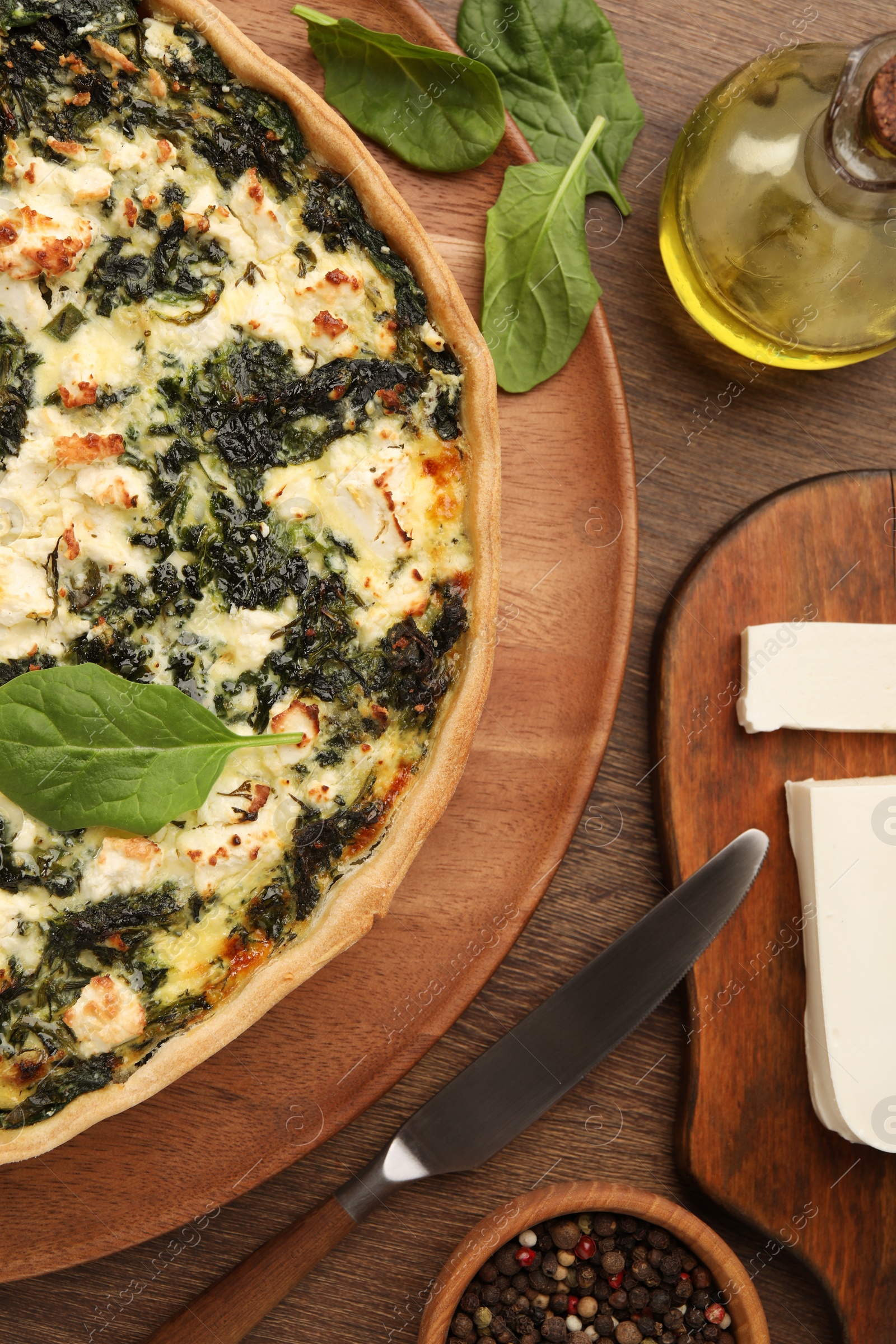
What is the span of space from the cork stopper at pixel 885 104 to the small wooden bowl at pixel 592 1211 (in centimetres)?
247

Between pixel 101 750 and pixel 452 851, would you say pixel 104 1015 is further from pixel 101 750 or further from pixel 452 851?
pixel 452 851

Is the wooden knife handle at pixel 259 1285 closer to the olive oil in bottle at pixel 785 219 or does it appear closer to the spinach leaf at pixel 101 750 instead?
the spinach leaf at pixel 101 750

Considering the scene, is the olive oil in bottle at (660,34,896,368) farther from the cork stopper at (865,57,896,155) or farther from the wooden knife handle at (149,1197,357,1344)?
the wooden knife handle at (149,1197,357,1344)

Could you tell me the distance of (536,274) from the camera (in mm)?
2316

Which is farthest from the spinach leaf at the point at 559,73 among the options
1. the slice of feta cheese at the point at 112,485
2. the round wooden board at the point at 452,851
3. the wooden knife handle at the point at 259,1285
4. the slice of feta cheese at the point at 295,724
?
the wooden knife handle at the point at 259,1285

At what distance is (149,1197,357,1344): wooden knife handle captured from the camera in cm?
233

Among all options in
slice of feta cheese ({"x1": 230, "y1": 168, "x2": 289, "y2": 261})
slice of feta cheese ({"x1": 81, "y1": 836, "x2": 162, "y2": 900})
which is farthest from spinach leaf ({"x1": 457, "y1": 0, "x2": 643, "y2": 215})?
slice of feta cheese ({"x1": 81, "y1": 836, "x2": 162, "y2": 900})

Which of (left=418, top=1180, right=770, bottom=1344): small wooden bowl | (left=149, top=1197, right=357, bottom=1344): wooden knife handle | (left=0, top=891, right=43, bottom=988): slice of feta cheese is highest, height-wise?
(left=0, top=891, right=43, bottom=988): slice of feta cheese

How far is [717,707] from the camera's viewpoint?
2.50 metres

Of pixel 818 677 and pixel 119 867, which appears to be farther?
pixel 818 677

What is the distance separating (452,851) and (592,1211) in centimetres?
97

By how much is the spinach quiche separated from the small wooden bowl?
97 centimetres

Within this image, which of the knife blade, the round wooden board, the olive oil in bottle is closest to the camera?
the olive oil in bottle

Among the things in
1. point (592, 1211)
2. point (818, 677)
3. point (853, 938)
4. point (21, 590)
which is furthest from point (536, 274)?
point (592, 1211)
